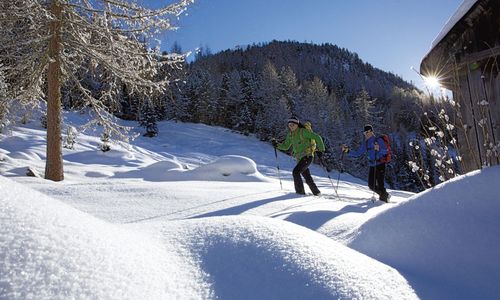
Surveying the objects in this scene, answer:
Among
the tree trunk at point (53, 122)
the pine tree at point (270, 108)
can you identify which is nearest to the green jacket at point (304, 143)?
the tree trunk at point (53, 122)

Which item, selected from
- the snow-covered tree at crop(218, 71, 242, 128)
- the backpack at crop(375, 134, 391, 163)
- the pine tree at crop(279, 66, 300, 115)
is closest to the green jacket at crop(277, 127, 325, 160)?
the backpack at crop(375, 134, 391, 163)

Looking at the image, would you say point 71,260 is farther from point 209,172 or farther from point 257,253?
point 209,172

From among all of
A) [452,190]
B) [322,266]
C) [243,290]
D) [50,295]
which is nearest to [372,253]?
[452,190]

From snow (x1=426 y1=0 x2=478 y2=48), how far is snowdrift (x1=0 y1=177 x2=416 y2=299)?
493 cm

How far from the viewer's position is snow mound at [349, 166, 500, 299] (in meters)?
2.14

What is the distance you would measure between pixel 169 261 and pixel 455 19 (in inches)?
229

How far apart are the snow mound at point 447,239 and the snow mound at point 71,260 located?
1.38 metres

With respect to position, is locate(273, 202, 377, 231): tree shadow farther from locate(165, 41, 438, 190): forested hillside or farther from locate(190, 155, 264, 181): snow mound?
locate(165, 41, 438, 190): forested hillside

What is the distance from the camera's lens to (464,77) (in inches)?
228

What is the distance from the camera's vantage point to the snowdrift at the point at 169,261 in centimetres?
119

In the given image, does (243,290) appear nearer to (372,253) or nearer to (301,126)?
(372,253)

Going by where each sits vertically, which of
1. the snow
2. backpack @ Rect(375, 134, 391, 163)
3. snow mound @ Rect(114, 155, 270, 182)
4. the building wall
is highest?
the snow

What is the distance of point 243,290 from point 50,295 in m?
0.83

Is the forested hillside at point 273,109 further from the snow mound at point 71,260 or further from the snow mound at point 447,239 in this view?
the snow mound at point 71,260
